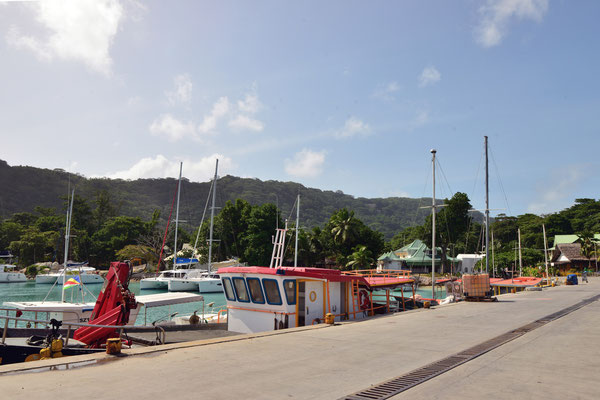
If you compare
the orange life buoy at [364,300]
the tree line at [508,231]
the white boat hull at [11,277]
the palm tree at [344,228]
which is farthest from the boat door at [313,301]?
the white boat hull at [11,277]

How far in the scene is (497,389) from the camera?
713cm

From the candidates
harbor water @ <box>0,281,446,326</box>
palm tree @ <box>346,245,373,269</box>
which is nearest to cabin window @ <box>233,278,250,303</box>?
harbor water @ <box>0,281,446,326</box>

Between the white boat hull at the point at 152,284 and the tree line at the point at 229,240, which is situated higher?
the tree line at the point at 229,240

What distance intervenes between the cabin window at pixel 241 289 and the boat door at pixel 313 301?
2408 mm

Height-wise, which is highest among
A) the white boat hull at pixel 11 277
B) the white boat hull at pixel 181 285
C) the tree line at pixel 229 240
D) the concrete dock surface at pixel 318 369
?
the tree line at pixel 229 240

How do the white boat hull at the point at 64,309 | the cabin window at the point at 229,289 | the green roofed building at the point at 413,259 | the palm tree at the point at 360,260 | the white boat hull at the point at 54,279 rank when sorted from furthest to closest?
the green roofed building at the point at 413,259, the white boat hull at the point at 54,279, the palm tree at the point at 360,260, the white boat hull at the point at 64,309, the cabin window at the point at 229,289

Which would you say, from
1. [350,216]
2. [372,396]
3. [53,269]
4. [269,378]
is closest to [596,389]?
[372,396]

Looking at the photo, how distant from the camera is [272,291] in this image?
15469 millimetres

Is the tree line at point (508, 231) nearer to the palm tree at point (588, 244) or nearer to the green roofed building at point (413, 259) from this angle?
Result: the palm tree at point (588, 244)

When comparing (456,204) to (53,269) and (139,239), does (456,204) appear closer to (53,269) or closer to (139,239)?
(139,239)

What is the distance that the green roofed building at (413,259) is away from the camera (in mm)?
78125

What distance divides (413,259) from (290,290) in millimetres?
68088

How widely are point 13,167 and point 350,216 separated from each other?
188 meters

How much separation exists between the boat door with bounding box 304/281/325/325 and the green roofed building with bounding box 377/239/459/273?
203 ft
